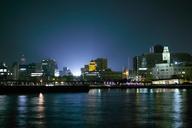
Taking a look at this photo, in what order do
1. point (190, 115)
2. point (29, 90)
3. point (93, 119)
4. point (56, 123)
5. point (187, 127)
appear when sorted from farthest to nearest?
point (29, 90) < point (190, 115) < point (93, 119) < point (56, 123) < point (187, 127)

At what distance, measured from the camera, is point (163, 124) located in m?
38.3

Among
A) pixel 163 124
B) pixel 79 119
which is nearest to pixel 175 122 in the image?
pixel 163 124

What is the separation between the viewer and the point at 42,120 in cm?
4219

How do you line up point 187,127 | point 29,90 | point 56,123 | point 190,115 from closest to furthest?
point 187,127 < point 56,123 < point 190,115 < point 29,90

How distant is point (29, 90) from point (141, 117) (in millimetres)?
106170

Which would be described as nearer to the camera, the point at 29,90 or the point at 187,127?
the point at 187,127

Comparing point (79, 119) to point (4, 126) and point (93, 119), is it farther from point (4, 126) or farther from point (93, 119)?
point (4, 126)

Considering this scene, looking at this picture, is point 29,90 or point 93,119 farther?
point 29,90

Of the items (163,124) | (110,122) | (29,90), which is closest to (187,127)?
(163,124)

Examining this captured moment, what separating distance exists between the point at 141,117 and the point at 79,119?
600cm

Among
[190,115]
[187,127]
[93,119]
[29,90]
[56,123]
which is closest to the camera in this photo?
[187,127]

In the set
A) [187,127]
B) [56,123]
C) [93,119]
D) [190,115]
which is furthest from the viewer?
[190,115]

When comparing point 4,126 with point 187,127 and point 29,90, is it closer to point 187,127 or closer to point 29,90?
point 187,127

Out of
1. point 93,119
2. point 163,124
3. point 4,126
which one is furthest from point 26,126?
point 163,124
